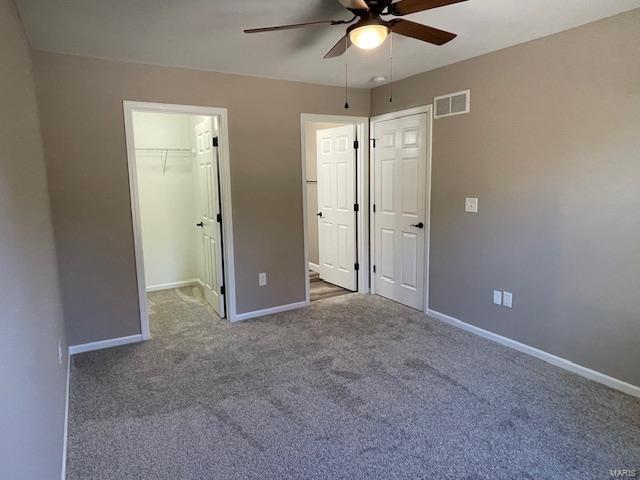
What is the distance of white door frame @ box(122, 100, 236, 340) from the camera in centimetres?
337

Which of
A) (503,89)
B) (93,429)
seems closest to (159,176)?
(93,429)

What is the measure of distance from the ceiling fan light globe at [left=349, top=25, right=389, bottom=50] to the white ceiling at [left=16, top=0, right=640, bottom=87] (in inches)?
13.6

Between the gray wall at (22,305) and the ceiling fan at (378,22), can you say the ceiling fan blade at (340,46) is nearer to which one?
the ceiling fan at (378,22)

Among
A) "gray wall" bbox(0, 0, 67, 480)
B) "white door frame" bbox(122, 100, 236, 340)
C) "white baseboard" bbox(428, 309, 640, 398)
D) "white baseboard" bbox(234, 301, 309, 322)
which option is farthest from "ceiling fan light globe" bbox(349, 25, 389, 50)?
"white baseboard" bbox(234, 301, 309, 322)

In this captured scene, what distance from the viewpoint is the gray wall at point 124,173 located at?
314cm

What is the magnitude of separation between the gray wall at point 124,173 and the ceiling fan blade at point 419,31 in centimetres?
202

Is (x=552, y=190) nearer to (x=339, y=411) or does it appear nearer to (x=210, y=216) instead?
(x=339, y=411)

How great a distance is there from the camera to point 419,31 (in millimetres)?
2184

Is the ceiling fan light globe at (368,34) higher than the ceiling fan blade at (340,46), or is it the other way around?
the ceiling fan blade at (340,46)

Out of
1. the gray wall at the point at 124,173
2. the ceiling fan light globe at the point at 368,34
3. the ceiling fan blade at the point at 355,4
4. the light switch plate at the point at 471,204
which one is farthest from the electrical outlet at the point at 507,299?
the ceiling fan blade at the point at 355,4

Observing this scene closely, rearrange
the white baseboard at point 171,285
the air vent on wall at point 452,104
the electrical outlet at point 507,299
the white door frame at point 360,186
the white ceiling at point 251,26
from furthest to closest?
the white baseboard at point 171,285 → the white door frame at point 360,186 → the air vent on wall at point 452,104 → the electrical outlet at point 507,299 → the white ceiling at point 251,26

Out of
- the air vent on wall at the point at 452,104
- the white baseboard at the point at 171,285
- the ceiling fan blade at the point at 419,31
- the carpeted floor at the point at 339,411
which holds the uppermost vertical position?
the ceiling fan blade at the point at 419,31

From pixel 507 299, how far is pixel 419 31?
223 centimetres

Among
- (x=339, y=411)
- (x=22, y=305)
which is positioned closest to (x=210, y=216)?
(x=339, y=411)
